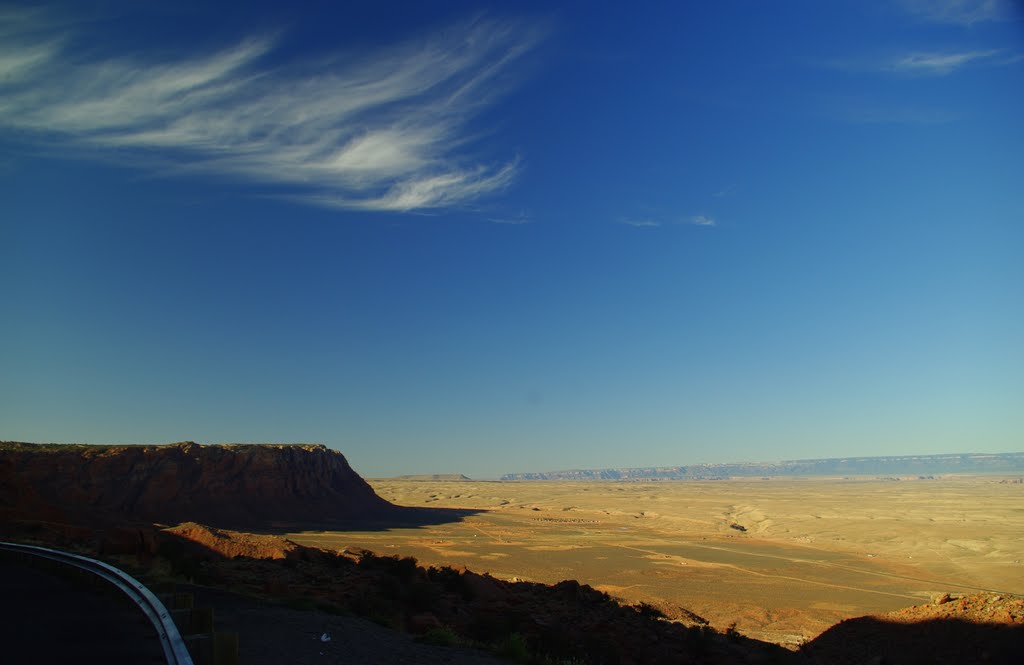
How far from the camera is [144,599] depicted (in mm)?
→ 7664

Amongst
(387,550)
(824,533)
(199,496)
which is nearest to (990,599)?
(387,550)

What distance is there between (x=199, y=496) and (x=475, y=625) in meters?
62.5

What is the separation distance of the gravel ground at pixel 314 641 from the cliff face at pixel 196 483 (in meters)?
35.6

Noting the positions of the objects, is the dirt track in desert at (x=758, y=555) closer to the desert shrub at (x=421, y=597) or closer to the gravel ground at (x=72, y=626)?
the desert shrub at (x=421, y=597)

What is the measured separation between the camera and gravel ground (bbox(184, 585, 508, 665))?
7.65 meters

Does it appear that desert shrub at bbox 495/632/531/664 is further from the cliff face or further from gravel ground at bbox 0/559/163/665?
the cliff face

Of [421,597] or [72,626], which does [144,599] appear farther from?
[421,597]

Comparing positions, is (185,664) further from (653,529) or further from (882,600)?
(653,529)

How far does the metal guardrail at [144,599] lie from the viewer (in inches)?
215

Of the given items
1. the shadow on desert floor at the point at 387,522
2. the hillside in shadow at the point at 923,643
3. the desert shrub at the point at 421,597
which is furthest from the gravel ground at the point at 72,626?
the shadow on desert floor at the point at 387,522

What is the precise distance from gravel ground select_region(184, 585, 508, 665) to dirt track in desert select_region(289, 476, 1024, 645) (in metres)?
21.2

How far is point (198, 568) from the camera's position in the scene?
14875 mm

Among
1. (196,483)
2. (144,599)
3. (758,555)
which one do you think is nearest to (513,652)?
(144,599)

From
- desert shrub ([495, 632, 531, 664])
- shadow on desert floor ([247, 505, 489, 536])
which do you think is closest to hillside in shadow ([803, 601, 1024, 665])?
desert shrub ([495, 632, 531, 664])
